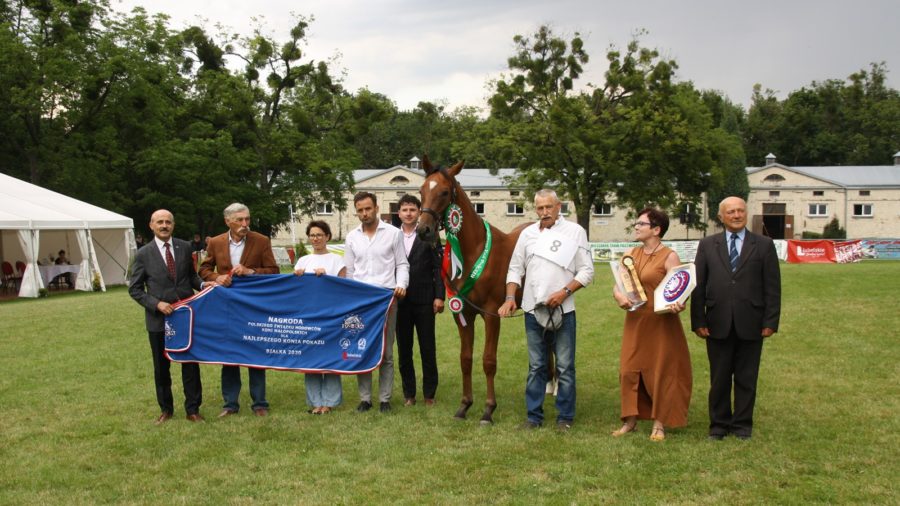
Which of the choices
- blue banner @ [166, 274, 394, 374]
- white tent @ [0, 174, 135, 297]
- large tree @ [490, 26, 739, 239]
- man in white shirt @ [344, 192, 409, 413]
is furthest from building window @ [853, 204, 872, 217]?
blue banner @ [166, 274, 394, 374]

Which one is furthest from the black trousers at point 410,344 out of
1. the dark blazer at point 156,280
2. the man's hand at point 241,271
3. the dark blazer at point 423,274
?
the dark blazer at point 156,280

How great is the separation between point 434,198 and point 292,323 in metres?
2.04

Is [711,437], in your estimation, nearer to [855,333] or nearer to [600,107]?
[855,333]

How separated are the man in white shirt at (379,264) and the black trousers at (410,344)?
0.19 metres

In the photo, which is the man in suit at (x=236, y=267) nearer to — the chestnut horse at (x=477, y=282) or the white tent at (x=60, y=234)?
the chestnut horse at (x=477, y=282)

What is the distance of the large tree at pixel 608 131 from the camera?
38.5m

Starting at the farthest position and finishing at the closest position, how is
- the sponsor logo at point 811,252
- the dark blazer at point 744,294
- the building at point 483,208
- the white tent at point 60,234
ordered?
the building at point 483,208 < the sponsor logo at point 811,252 < the white tent at point 60,234 < the dark blazer at point 744,294

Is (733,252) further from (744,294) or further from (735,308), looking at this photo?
(735,308)

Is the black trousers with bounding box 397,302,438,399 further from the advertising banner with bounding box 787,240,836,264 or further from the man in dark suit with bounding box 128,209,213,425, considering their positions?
the advertising banner with bounding box 787,240,836,264

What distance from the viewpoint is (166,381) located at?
22.0 ft

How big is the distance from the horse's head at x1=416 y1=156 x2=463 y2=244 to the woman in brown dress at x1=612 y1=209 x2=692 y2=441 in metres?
1.66

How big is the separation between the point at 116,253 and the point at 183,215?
9.52 meters

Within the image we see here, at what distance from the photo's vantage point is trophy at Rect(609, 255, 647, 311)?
223 inches

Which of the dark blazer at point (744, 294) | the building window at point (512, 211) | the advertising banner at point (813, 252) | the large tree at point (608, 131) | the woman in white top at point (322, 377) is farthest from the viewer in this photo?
the building window at point (512, 211)
